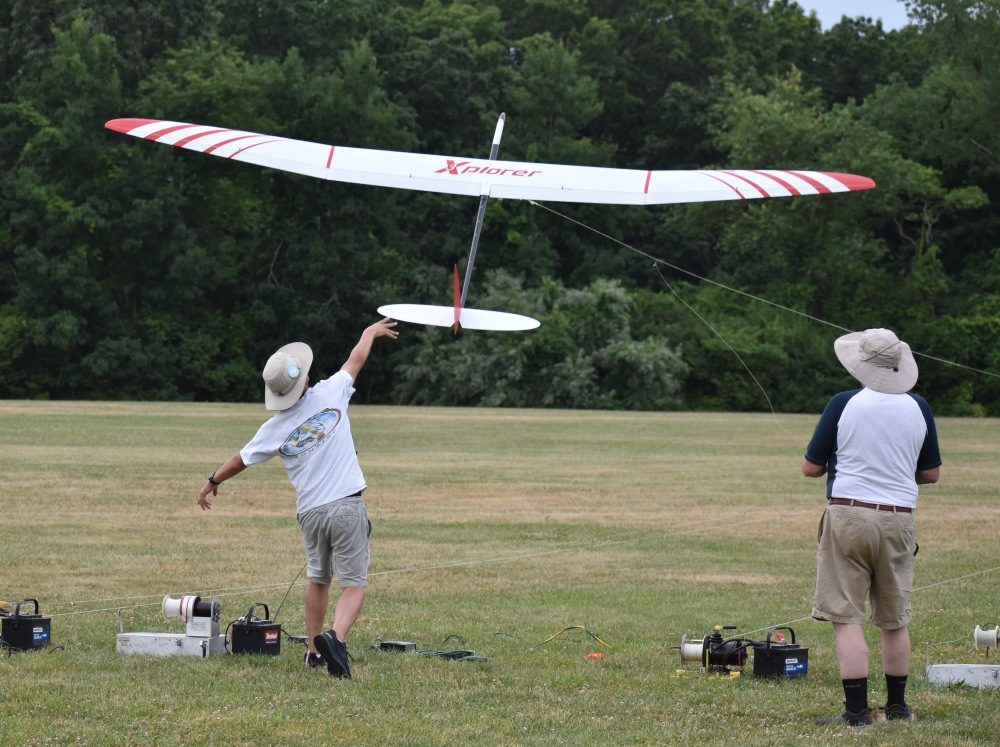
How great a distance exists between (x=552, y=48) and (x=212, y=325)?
1883 cm

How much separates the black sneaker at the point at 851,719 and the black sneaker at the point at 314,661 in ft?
8.19

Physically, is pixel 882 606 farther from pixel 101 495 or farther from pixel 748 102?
pixel 748 102

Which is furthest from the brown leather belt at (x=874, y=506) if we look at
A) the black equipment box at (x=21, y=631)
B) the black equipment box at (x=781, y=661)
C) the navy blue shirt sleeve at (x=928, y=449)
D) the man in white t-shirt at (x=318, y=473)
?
the black equipment box at (x=21, y=631)

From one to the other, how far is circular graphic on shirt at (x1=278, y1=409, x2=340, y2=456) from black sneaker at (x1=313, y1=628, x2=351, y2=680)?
0.94m

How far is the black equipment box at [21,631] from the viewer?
6953 millimetres

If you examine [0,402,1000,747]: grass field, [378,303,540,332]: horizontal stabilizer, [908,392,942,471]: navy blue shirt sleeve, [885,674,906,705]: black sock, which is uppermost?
[378,303,540,332]: horizontal stabilizer

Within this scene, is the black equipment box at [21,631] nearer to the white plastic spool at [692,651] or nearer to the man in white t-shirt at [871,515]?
the white plastic spool at [692,651]

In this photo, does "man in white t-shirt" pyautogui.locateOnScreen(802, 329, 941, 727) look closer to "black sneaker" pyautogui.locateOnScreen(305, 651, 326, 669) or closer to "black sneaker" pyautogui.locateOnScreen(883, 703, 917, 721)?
"black sneaker" pyautogui.locateOnScreen(883, 703, 917, 721)

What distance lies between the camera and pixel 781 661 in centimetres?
677

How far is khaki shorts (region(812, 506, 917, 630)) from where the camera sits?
5.81 meters

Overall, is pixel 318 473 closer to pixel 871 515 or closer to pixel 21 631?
pixel 21 631

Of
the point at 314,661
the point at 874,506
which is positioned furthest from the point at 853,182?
the point at 314,661

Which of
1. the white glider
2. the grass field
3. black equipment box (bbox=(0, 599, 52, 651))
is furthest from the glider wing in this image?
black equipment box (bbox=(0, 599, 52, 651))

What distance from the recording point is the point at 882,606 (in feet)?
19.3
